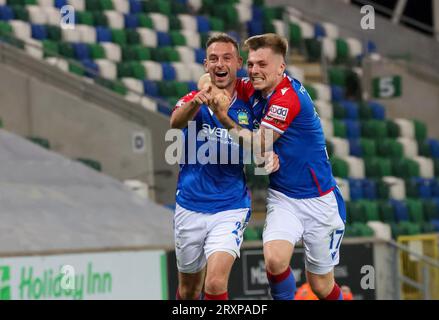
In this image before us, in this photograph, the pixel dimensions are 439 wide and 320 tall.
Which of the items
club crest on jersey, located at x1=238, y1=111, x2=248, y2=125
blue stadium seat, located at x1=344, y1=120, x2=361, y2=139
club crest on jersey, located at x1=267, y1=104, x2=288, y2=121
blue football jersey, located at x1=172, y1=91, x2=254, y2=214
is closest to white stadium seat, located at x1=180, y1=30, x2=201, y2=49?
blue stadium seat, located at x1=344, y1=120, x2=361, y2=139

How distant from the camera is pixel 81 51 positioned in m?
15.7

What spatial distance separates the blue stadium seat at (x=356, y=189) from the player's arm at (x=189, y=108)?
9.60 m

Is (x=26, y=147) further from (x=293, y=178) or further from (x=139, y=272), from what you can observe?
(x=293, y=178)

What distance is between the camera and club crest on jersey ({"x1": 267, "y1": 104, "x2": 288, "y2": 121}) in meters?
6.48

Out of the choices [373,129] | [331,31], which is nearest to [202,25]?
[331,31]

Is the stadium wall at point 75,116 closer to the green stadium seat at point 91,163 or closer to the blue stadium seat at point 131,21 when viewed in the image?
the green stadium seat at point 91,163

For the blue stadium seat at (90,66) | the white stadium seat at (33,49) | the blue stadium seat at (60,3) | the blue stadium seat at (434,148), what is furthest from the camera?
the blue stadium seat at (434,148)

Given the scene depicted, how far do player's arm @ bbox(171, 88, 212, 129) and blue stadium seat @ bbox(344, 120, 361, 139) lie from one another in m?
11.1

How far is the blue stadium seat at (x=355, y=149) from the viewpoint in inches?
674

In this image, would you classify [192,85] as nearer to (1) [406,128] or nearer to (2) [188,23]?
(2) [188,23]

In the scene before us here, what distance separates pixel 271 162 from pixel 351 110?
11737 mm

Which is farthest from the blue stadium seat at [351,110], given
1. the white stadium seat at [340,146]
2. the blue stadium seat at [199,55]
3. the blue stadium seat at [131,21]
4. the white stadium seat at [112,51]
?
the white stadium seat at [112,51]
